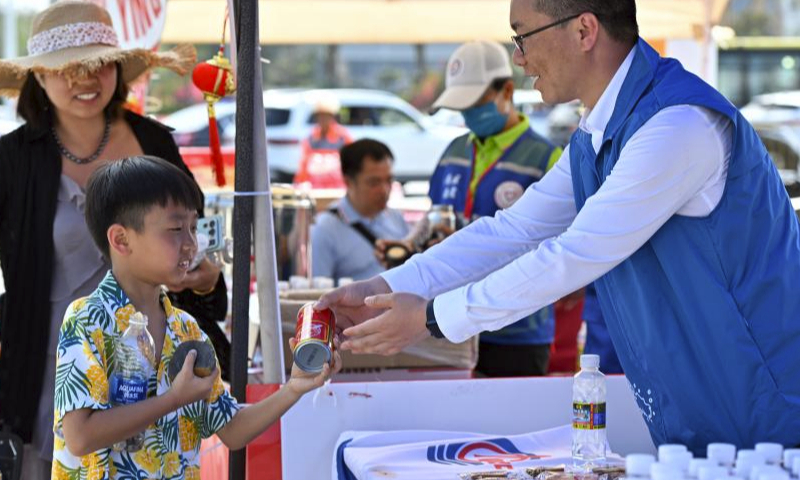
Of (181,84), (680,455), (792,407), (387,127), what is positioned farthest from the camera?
(181,84)

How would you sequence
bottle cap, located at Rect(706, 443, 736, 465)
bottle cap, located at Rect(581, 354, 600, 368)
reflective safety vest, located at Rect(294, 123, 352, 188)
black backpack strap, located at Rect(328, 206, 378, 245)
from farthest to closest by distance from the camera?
reflective safety vest, located at Rect(294, 123, 352, 188)
black backpack strap, located at Rect(328, 206, 378, 245)
bottle cap, located at Rect(581, 354, 600, 368)
bottle cap, located at Rect(706, 443, 736, 465)

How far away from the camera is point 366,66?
27.9m

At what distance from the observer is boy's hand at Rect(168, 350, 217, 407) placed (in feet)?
7.73

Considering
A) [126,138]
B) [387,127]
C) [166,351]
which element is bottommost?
[166,351]

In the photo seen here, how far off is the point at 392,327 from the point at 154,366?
50 cm

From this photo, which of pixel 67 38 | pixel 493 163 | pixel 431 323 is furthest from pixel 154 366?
pixel 493 163

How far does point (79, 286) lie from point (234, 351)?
0.47 m

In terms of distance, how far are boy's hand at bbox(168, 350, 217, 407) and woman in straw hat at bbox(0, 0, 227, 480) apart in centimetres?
88

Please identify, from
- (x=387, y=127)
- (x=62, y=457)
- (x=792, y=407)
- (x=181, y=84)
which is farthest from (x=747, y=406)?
(x=181, y=84)

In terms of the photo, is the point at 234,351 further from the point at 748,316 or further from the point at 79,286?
the point at 748,316

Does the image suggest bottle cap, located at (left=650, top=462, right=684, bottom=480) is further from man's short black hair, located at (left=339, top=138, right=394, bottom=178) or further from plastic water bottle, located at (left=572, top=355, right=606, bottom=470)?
man's short black hair, located at (left=339, top=138, right=394, bottom=178)

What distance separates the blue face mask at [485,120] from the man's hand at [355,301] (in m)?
2.41

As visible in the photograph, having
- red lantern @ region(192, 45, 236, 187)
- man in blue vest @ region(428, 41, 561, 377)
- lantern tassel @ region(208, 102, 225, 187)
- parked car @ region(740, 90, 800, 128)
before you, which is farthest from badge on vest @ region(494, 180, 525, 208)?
parked car @ region(740, 90, 800, 128)

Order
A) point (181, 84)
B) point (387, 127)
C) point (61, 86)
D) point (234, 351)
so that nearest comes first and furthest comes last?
point (234, 351), point (61, 86), point (387, 127), point (181, 84)
